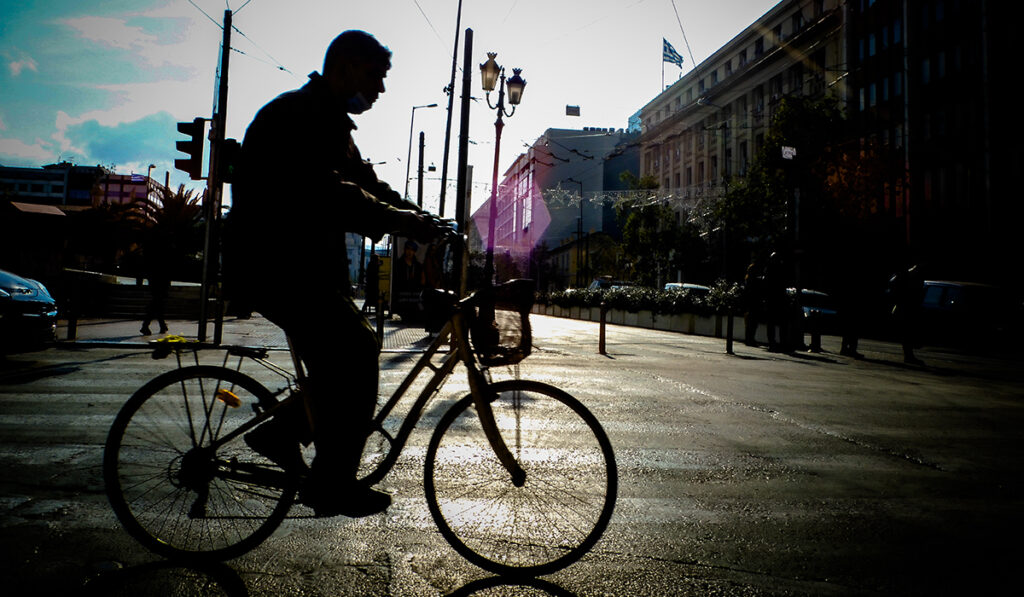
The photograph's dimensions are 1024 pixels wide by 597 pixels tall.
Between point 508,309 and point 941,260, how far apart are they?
40045mm

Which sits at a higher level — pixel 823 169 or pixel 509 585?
pixel 823 169

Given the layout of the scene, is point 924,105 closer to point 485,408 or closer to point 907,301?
point 907,301

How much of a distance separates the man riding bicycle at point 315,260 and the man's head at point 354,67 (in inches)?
3.5

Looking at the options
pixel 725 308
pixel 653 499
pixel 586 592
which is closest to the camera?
pixel 586 592

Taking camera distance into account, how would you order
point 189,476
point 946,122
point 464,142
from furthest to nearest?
point 946,122
point 464,142
point 189,476

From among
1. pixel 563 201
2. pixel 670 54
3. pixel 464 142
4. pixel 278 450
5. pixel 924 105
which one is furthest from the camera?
pixel 563 201

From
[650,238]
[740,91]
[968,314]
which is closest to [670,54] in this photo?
[740,91]

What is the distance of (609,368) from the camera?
10.4 m

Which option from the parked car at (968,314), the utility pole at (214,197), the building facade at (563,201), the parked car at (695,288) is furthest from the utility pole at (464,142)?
the building facade at (563,201)

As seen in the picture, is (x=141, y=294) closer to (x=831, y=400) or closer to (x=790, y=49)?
(x=831, y=400)

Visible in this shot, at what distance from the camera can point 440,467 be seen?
8.95 feet

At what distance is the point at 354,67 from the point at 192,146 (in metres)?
10.3

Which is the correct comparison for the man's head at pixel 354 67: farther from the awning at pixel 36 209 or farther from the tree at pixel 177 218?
the tree at pixel 177 218

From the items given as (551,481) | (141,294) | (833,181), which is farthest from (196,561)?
(833,181)
